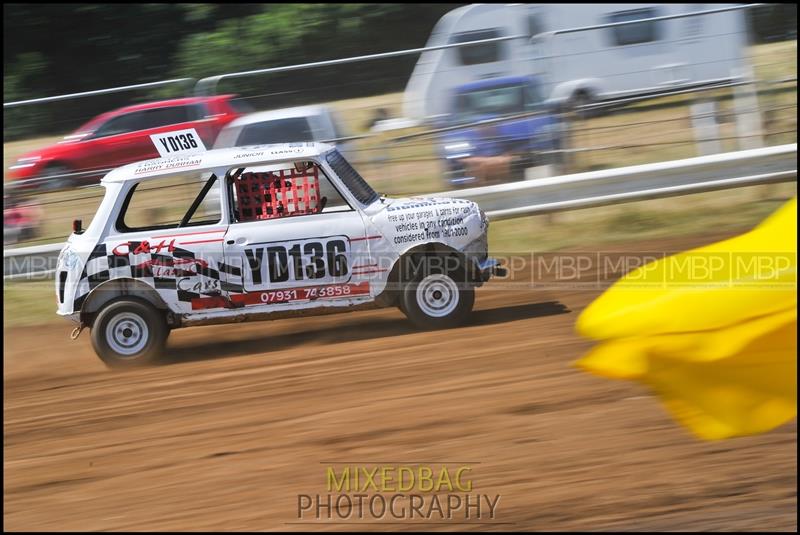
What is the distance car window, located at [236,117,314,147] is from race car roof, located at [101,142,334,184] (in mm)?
2209

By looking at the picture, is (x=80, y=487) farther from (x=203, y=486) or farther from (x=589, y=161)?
(x=589, y=161)

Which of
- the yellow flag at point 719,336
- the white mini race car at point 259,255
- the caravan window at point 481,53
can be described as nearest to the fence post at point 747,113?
the caravan window at point 481,53

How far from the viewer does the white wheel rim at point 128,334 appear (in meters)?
6.90

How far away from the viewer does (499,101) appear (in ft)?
30.5

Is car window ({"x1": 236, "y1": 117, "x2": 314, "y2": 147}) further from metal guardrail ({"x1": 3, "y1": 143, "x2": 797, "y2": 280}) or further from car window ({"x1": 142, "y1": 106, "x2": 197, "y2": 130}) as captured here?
metal guardrail ({"x1": 3, "y1": 143, "x2": 797, "y2": 280})

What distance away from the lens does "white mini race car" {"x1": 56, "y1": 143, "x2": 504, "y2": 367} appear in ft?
22.3

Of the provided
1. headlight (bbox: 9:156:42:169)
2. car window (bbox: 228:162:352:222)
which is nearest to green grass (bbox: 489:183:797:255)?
car window (bbox: 228:162:352:222)

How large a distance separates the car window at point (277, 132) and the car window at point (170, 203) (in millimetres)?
1504

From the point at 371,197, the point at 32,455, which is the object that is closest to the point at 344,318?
the point at 371,197

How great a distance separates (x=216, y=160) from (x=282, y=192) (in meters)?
0.56

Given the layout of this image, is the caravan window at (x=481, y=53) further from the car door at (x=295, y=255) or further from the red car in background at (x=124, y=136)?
the car door at (x=295, y=255)

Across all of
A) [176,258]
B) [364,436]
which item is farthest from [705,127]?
[364,436]

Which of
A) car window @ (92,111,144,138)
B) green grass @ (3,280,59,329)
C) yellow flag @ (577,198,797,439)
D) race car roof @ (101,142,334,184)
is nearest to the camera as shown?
yellow flag @ (577,198,797,439)

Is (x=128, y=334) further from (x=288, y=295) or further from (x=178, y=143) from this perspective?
(x=178, y=143)
